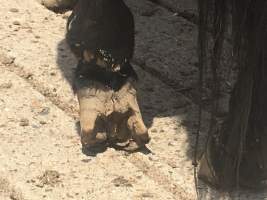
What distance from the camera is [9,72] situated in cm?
201

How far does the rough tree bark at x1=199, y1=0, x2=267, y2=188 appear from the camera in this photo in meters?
1.39

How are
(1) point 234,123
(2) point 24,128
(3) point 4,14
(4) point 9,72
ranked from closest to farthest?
(1) point 234,123 → (2) point 24,128 → (4) point 9,72 → (3) point 4,14

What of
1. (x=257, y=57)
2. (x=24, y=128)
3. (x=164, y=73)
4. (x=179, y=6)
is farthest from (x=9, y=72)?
(x=257, y=57)

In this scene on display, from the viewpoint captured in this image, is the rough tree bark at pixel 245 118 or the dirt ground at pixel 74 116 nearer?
the rough tree bark at pixel 245 118

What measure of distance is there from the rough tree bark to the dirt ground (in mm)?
51

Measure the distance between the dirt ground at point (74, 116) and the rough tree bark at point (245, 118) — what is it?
0.05 metres

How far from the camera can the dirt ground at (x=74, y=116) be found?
1.63 m

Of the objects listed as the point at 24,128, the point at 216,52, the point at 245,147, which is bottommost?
the point at 24,128

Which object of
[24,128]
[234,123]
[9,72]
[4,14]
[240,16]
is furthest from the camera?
[4,14]

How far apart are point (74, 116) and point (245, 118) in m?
0.52

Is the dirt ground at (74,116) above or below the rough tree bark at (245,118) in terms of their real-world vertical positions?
below

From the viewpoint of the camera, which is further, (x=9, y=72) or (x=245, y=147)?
(x=9, y=72)

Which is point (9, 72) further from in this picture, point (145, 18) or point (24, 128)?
point (145, 18)

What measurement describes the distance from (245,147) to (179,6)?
2.93ft
